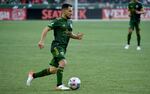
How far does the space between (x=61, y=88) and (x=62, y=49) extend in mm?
904

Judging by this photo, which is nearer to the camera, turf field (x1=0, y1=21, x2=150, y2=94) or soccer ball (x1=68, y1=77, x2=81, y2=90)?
soccer ball (x1=68, y1=77, x2=81, y2=90)

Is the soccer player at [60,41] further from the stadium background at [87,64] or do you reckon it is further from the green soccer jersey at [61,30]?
the stadium background at [87,64]

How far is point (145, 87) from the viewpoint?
508 inches

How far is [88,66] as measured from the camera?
17.5m

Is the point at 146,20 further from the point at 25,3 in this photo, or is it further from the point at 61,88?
the point at 61,88

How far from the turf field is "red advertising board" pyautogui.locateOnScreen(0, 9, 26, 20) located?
677 inches

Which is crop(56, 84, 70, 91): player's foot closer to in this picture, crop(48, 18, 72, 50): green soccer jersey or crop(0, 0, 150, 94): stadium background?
crop(0, 0, 150, 94): stadium background

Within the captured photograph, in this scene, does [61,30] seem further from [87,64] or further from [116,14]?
[116,14]

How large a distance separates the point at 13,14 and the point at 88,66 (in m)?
30.1

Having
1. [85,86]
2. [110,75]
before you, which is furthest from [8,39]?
[85,86]

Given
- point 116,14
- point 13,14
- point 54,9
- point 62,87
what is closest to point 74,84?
point 62,87

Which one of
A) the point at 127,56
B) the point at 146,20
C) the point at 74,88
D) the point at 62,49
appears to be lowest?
the point at 146,20

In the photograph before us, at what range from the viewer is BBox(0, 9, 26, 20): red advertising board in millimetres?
46375

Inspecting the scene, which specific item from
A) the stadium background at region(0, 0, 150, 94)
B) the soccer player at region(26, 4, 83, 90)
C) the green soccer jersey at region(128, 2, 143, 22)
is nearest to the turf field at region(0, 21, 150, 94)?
the stadium background at region(0, 0, 150, 94)
